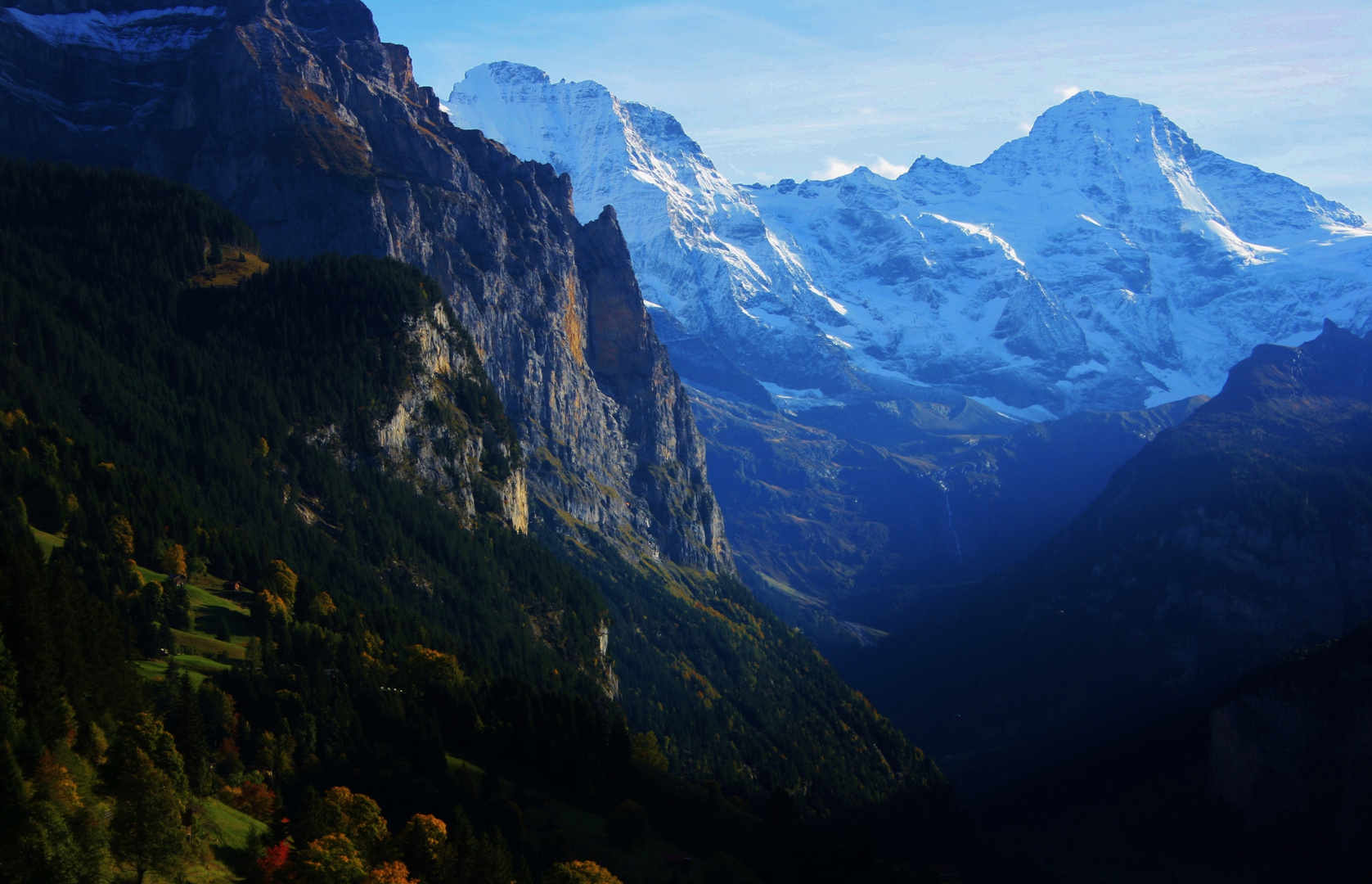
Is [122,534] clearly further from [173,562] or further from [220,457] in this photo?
[220,457]

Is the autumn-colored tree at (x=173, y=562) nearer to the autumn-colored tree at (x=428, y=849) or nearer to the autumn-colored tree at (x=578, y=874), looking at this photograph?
the autumn-colored tree at (x=428, y=849)

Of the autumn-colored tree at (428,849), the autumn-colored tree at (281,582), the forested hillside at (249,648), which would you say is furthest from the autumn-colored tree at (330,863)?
the autumn-colored tree at (281,582)

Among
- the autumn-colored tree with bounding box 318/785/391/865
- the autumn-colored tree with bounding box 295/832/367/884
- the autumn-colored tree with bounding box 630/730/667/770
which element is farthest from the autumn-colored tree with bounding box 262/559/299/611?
the autumn-colored tree with bounding box 630/730/667/770

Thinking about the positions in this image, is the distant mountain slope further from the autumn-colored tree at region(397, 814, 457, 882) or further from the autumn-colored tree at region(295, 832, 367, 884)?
the autumn-colored tree at region(295, 832, 367, 884)

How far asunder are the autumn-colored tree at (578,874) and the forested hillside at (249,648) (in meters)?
1.36

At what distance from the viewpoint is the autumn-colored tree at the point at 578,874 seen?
313 feet

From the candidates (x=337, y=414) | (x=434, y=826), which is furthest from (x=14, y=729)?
(x=337, y=414)

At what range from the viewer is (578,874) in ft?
315

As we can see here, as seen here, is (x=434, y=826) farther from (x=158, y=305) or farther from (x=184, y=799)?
(x=158, y=305)

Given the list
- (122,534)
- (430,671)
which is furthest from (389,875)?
(122,534)

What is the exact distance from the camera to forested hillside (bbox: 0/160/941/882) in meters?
81.8

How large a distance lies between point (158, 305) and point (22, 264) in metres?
20.4

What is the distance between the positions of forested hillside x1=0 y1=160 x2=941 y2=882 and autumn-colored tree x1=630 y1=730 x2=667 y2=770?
1.68 feet

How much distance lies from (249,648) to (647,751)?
7208cm
